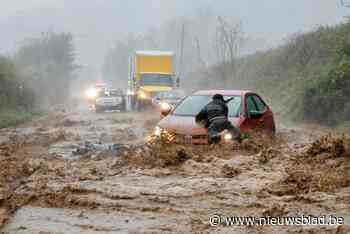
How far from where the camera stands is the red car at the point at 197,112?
12094 mm

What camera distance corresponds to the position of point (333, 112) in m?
24.5

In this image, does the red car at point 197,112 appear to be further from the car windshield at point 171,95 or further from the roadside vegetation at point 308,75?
the car windshield at point 171,95

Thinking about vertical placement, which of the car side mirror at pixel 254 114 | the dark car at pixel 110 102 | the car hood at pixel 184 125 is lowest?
the dark car at pixel 110 102

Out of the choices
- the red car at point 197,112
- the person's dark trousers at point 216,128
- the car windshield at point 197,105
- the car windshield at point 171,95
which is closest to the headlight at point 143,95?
the car windshield at point 171,95

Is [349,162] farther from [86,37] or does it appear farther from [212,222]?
[86,37]

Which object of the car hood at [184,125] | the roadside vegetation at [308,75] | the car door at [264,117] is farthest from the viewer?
the roadside vegetation at [308,75]

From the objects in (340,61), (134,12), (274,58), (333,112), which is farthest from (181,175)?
(134,12)

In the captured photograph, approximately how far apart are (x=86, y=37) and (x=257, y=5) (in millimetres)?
58774

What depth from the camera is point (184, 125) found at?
40.3 ft

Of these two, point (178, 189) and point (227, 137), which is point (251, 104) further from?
point (178, 189)

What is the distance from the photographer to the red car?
12.1 m

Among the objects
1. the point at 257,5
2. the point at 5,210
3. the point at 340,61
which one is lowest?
the point at 5,210

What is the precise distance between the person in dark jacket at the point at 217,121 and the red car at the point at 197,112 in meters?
0.25

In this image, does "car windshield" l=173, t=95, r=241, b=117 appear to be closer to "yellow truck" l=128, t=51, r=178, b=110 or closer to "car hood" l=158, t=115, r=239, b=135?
"car hood" l=158, t=115, r=239, b=135
